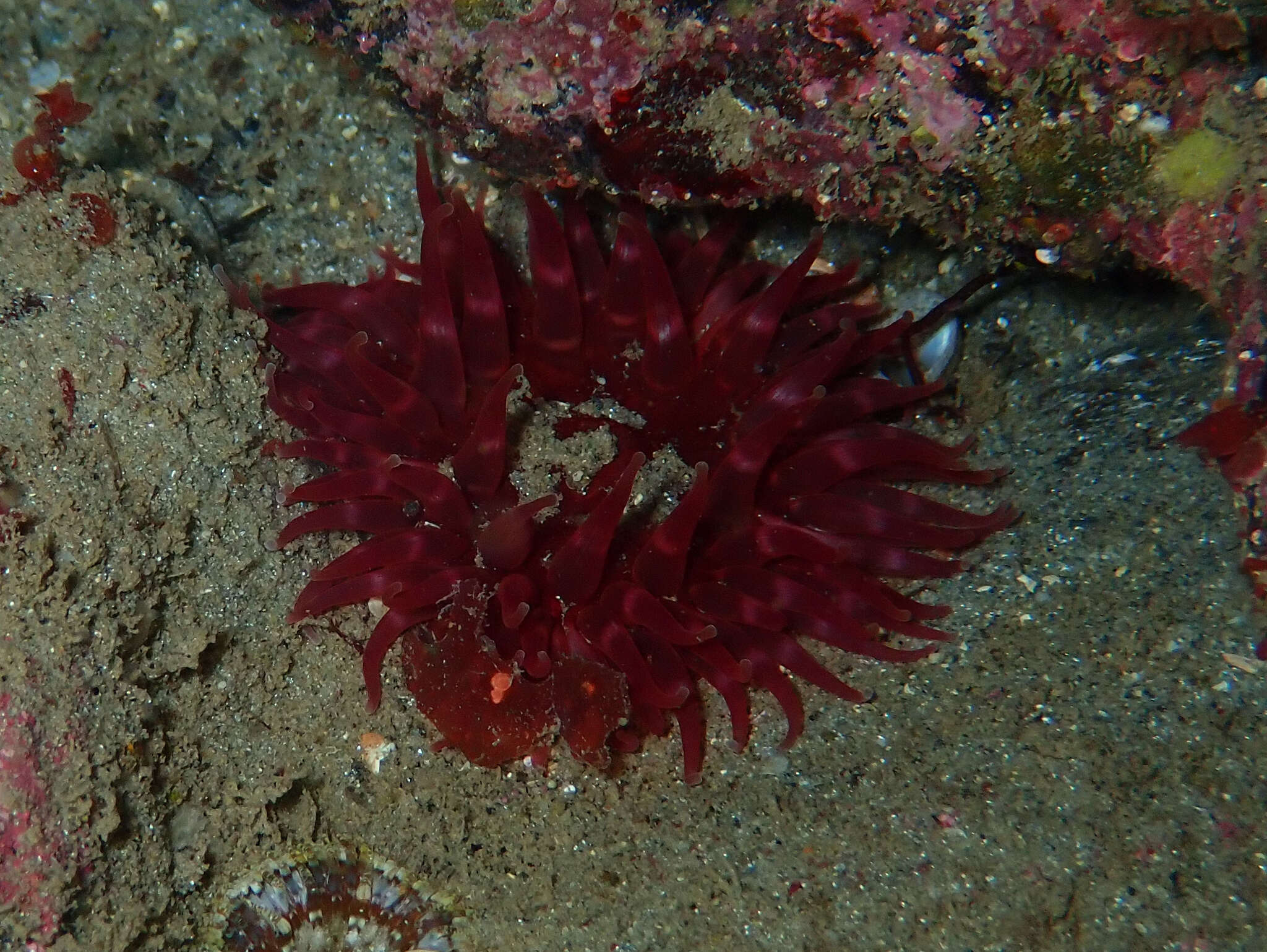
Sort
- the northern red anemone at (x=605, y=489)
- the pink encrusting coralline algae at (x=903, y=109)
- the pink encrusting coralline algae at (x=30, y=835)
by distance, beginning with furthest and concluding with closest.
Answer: the northern red anemone at (x=605, y=489) < the pink encrusting coralline algae at (x=903, y=109) < the pink encrusting coralline algae at (x=30, y=835)

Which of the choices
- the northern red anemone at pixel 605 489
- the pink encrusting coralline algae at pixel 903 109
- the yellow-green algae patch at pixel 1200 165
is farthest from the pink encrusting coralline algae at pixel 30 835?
the yellow-green algae patch at pixel 1200 165

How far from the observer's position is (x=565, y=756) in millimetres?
3076

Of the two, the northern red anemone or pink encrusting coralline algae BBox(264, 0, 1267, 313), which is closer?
pink encrusting coralline algae BBox(264, 0, 1267, 313)

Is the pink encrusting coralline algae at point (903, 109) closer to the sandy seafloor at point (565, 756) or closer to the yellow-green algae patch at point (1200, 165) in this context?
the yellow-green algae patch at point (1200, 165)

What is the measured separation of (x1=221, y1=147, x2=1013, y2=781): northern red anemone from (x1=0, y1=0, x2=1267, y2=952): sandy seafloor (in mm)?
176

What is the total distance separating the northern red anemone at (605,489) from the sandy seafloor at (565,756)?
18cm

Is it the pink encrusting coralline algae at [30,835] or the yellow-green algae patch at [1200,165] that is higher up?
the yellow-green algae patch at [1200,165]

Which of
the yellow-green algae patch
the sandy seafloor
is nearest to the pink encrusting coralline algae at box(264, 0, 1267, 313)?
the yellow-green algae patch

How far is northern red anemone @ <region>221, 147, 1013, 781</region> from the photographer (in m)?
2.92

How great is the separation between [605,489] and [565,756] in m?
0.95

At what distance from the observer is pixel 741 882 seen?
2.73m

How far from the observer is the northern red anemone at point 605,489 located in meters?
2.92

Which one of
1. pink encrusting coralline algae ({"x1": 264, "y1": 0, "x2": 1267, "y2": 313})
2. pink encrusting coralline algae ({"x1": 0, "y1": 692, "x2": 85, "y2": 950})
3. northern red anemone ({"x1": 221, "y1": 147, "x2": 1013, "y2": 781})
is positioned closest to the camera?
pink encrusting coralline algae ({"x1": 0, "y1": 692, "x2": 85, "y2": 950})

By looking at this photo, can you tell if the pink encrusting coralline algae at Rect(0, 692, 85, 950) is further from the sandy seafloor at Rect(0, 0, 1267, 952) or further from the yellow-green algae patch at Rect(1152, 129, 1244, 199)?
the yellow-green algae patch at Rect(1152, 129, 1244, 199)
